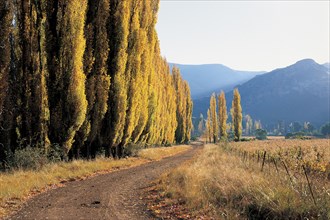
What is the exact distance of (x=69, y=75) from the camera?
19.6 m

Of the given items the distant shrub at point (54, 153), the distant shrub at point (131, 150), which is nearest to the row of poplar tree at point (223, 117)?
the distant shrub at point (131, 150)

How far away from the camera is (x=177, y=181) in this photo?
13.8 metres

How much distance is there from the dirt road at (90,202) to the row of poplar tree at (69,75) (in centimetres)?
528

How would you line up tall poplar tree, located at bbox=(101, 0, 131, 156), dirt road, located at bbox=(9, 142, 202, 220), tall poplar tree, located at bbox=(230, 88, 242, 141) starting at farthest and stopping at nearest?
tall poplar tree, located at bbox=(230, 88, 242, 141) → tall poplar tree, located at bbox=(101, 0, 131, 156) → dirt road, located at bbox=(9, 142, 202, 220)

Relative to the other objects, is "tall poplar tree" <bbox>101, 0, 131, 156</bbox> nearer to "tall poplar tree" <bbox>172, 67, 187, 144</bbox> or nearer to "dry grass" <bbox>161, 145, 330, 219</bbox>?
"dry grass" <bbox>161, 145, 330, 219</bbox>

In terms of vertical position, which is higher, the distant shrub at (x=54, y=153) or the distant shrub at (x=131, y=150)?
the distant shrub at (x=54, y=153)

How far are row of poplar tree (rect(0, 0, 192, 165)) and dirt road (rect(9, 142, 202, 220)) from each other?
5284mm

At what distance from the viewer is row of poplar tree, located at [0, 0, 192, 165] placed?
17.5m

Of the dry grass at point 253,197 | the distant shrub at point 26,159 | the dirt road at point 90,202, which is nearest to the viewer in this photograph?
the dry grass at point 253,197

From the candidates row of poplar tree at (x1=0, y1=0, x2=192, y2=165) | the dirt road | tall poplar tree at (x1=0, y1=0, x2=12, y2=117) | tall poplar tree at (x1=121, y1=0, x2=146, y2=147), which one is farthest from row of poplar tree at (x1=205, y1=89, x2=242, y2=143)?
tall poplar tree at (x1=0, y1=0, x2=12, y2=117)

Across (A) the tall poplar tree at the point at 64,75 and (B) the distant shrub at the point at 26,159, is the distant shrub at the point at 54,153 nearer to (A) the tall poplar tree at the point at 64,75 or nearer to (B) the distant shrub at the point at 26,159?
(A) the tall poplar tree at the point at 64,75

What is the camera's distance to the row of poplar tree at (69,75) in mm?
17484

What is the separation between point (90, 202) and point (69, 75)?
10.9 m

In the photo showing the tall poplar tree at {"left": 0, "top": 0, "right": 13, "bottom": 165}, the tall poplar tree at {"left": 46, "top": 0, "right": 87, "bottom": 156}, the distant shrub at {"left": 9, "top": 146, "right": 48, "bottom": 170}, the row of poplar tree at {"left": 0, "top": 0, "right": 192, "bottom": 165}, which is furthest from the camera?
the tall poplar tree at {"left": 46, "top": 0, "right": 87, "bottom": 156}
